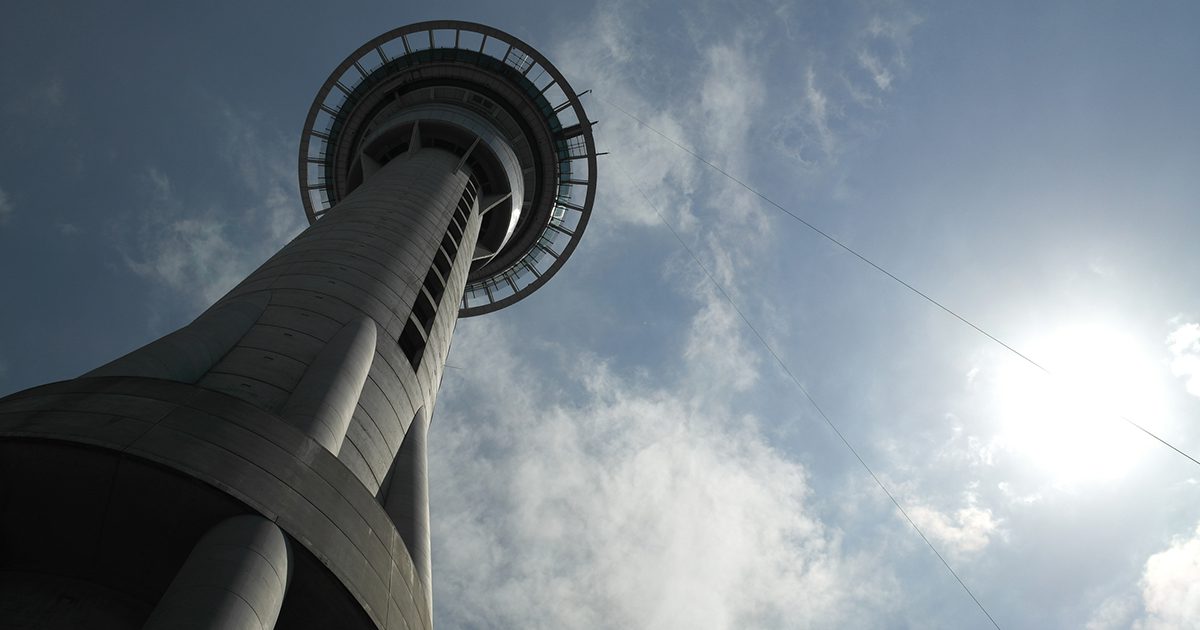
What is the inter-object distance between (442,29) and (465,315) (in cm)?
1569

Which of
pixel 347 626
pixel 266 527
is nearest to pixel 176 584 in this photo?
pixel 266 527

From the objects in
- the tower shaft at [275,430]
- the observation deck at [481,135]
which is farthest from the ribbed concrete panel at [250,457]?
the observation deck at [481,135]

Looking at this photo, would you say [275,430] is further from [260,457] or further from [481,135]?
[481,135]

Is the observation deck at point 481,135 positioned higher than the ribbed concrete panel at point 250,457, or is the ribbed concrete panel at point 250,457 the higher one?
the observation deck at point 481,135

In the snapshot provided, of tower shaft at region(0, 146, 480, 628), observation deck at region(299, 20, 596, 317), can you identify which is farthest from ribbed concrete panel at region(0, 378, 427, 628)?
observation deck at region(299, 20, 596, 317)

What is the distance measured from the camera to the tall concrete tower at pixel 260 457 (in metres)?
9.22

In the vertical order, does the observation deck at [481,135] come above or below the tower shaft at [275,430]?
above

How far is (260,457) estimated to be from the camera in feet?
33.8

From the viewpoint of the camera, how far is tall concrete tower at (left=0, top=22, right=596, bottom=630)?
922 centimetres

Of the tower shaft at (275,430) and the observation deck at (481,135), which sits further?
the observation deck at (481,135)

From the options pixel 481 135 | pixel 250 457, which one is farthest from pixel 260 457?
pixel 481 135

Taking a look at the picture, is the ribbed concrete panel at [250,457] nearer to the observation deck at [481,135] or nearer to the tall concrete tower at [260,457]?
the tall concrete tower at [260,457]

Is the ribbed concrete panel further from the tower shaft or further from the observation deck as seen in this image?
the observation deck

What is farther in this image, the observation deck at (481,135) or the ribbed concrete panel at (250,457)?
the observation deck at (481,135)
